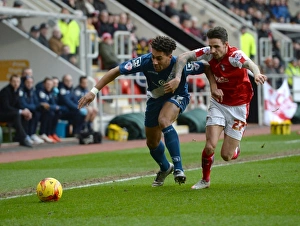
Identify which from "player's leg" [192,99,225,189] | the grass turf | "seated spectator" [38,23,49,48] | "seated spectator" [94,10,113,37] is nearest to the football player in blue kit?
"player's leg" [192,99,225,189]

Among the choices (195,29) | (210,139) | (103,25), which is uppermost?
(195,29)

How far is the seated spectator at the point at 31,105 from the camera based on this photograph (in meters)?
19.2

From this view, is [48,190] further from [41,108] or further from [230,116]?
[41,108]

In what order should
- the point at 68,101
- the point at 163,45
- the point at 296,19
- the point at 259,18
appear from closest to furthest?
the point at 163,45 < the point at 68,101 < the point at 259,18 < the point at 296,19

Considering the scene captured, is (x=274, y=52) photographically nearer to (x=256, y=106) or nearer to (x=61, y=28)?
(x=256, y=106)

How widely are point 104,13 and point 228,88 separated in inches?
557

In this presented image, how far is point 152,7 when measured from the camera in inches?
1087

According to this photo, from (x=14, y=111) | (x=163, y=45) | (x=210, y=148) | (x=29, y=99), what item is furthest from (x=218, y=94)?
(x=29, y=99)

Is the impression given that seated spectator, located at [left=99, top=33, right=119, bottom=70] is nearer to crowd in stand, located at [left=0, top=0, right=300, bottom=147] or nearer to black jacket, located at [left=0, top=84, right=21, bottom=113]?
crowd in stand, located at [left=0, top=0, right=300, bottom=147]

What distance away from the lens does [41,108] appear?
19.7 meters

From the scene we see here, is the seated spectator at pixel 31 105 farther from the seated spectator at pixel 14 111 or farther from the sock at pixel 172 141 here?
the sock at pixel 172 141

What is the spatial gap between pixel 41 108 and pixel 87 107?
72.4 inches

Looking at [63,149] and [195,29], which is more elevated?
[195,29]

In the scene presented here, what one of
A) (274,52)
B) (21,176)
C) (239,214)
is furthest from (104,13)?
(239,214)
